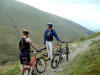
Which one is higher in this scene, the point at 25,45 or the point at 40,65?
the point at 25,45

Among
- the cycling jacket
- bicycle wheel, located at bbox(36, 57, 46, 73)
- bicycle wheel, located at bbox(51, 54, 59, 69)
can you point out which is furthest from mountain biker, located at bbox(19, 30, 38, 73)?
bicycle wheel, located at bbox(51, 54, 59, 69)

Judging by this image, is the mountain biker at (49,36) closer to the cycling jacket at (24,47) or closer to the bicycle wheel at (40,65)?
the bicycle wheel at (40,65)

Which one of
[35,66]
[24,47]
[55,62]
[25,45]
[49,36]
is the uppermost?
[49,36]

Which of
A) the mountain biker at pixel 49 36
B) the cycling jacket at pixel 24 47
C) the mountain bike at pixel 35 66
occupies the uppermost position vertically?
the mountain biker at pixel 49 36

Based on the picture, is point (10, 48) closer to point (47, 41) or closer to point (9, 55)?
point (9, 55)

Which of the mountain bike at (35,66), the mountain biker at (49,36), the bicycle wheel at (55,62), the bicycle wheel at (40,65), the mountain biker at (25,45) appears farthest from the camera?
the bicycle wheel at (55,62)

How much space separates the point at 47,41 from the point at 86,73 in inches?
177

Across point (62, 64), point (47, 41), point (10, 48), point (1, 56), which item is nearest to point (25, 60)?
point (47, 41)

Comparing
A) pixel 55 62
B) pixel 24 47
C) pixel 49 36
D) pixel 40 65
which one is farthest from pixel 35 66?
pixel 49 36

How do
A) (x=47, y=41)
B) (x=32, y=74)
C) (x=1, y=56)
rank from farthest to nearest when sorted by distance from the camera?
(x=1, y=56)
(x=47, y=41)
(x=32, y=74)

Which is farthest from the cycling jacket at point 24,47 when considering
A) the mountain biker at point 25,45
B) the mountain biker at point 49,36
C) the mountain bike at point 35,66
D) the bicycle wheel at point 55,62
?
the bicycle wheel at point 55,62

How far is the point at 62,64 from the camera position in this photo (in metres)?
14.3

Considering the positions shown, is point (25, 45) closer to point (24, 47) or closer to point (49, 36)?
point (24, 47)

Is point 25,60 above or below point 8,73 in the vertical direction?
above
